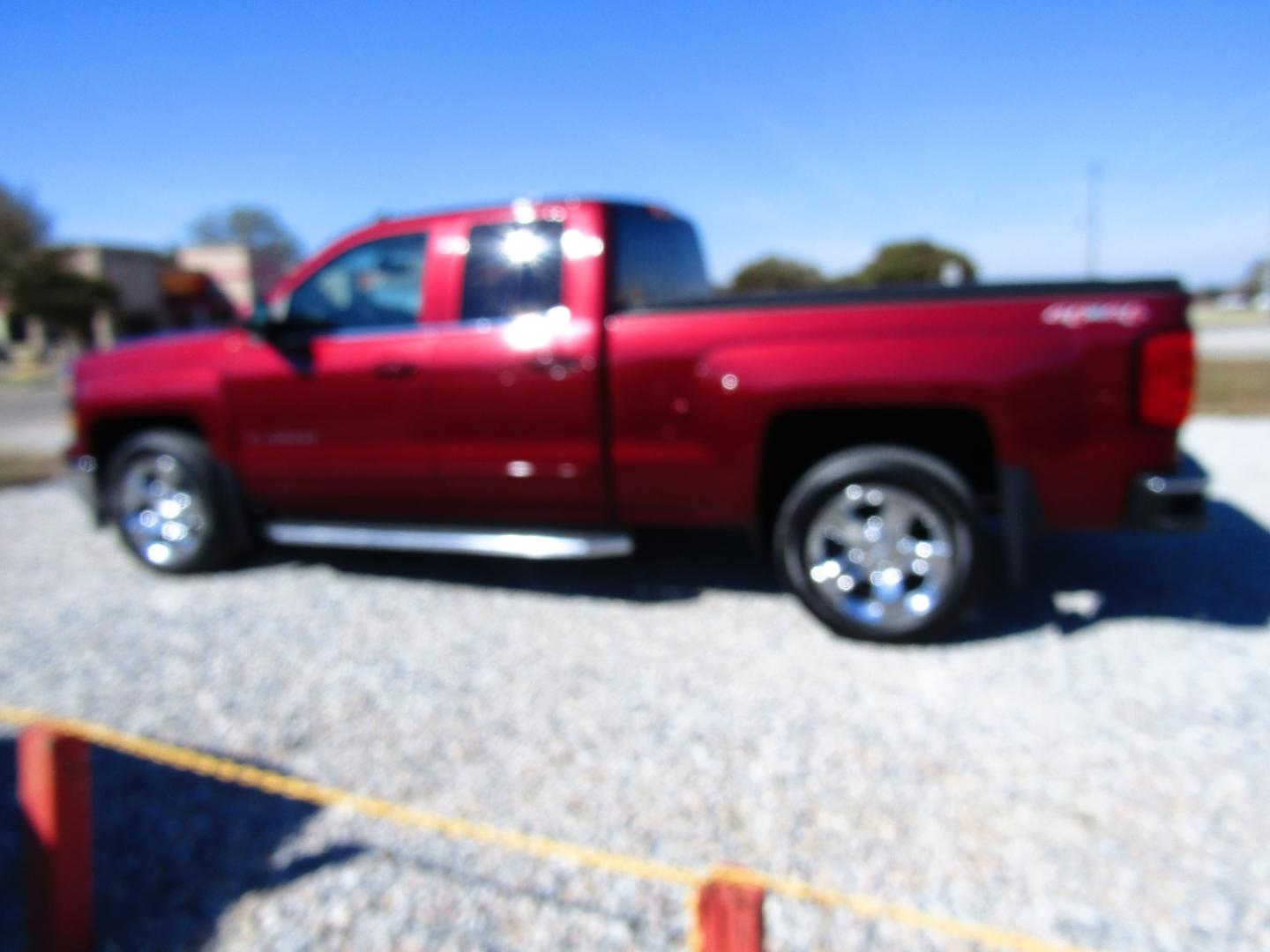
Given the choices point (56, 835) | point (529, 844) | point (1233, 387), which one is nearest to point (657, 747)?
point (529, 844)

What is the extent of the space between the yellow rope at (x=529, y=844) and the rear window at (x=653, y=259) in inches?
91.8

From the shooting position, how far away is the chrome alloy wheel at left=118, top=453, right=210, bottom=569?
4.78 meters

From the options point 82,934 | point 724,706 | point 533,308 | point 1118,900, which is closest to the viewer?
point 82,934

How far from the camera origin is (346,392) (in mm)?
4352

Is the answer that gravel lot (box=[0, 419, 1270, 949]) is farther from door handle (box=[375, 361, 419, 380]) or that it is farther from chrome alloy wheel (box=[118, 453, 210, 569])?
door handle (box=[375, 361, 419, 380])

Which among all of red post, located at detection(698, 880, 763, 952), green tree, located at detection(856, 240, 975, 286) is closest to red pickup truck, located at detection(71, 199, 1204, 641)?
red post, located at detection(698, 880, 763, 952)

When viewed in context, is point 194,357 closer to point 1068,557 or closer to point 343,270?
point 343,270

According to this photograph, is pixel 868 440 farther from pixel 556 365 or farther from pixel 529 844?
pixel 529 844

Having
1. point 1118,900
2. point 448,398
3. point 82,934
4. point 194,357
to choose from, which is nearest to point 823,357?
point 448,398

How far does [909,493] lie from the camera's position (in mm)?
3570

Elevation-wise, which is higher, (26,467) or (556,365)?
(556,365)

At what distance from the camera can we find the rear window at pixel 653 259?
409 centimetres

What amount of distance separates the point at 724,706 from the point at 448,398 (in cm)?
195

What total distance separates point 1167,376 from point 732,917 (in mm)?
2873
